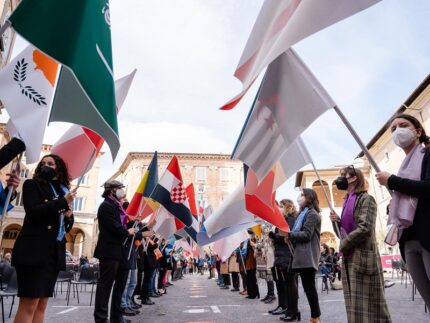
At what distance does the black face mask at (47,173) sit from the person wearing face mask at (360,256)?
2904 mm

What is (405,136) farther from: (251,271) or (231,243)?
(251,271)

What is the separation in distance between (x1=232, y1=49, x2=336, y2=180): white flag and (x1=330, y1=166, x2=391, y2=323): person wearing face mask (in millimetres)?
837

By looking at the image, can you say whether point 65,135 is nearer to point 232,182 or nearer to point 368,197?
point 368,197

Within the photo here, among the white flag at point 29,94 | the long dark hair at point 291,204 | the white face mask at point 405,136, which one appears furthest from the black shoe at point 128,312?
the white face mask at point 405,136

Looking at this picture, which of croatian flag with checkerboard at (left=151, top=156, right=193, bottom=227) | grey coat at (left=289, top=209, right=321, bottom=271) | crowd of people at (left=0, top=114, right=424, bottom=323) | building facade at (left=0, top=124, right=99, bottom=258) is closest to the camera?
crowd of people at (left=0, top=114, right=424, bottom=323)

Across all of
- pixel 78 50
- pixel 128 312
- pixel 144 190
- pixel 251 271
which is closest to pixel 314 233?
pixel 128 312

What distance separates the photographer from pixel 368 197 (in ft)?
12.7

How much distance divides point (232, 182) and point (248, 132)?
57.2 m

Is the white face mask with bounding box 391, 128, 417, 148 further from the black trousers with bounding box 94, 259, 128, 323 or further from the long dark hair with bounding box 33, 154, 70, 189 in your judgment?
the black trousers with bounding box 94, 259, 128, 323

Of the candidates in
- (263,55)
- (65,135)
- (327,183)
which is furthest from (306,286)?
(327,183)

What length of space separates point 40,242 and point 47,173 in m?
0.61

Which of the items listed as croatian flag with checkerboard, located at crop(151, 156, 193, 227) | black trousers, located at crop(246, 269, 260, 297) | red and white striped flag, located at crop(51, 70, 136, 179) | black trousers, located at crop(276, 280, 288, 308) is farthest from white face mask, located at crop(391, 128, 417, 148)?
black trousers, located at crop(246, 269, 260, 297)

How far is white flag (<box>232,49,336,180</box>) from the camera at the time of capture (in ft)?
11.7

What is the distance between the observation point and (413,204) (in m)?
2.73
